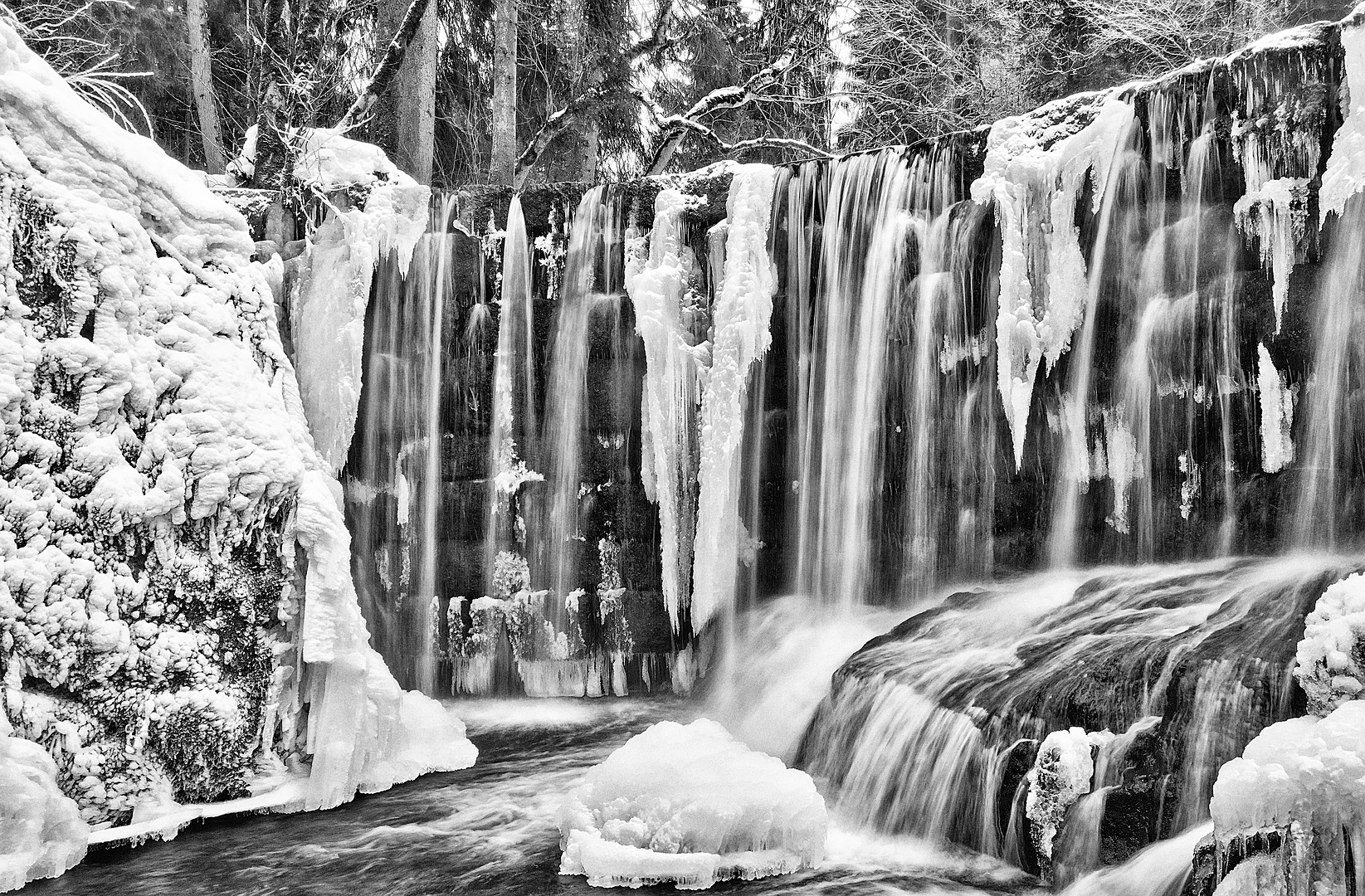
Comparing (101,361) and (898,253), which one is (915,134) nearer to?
(898,253)

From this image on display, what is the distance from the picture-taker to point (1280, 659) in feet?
14.1

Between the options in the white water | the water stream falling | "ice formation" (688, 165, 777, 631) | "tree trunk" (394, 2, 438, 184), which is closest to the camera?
the white water

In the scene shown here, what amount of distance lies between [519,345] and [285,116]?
12.2 ft

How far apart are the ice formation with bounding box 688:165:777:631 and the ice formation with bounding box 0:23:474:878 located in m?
2.63

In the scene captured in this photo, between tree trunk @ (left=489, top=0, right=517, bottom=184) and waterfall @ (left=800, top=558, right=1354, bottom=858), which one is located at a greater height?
tree trunk @ (left=489, top=0, right=517, bottom=184)

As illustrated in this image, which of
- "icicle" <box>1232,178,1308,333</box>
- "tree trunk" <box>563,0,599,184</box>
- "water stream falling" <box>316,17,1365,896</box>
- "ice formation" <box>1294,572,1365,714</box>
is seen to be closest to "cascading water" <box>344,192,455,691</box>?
"water stream falling" <box>316,17,1365,896</box>

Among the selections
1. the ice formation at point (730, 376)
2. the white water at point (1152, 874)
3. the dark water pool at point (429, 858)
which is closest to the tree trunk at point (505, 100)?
the ice formation at point (730, 376)

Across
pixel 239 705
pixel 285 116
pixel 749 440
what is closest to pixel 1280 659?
pixel 749 440

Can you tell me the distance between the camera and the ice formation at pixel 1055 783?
4.34 m

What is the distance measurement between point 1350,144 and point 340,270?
23.4 ft

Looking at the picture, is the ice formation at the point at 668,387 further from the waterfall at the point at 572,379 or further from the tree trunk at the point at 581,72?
the tree trunk at the point at 581,72

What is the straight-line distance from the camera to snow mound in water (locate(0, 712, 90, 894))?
4.72 meters

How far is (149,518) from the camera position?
5543mm

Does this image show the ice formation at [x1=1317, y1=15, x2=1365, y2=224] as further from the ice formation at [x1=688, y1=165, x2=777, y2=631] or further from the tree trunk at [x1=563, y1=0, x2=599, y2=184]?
the tree trunk at [x1=563, y1=0, x2=599, y2=184]
